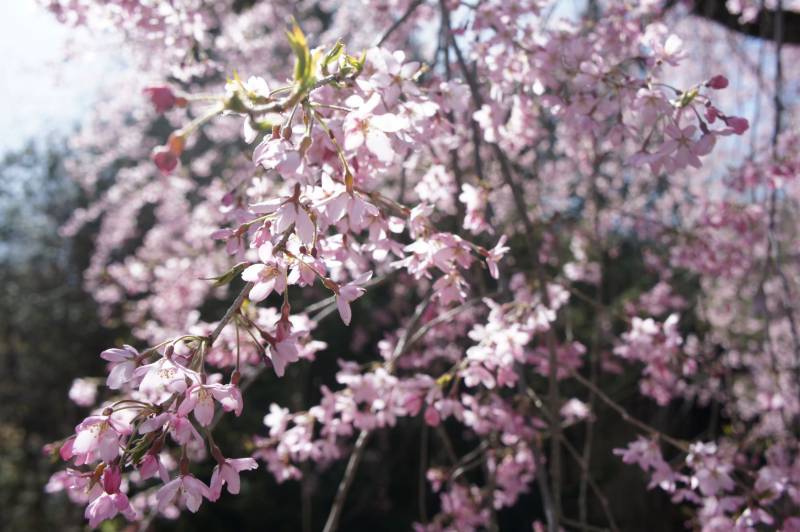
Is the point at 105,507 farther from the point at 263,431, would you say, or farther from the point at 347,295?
the point at 263,431

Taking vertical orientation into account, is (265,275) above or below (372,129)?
below

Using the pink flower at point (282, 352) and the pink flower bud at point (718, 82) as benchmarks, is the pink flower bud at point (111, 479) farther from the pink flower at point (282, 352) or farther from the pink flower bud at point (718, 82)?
the pink flower bud at point (718, 82)

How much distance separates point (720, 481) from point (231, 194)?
1.22m

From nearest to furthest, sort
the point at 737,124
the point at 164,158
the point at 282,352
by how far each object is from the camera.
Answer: the point at 164,158
the point at 282,352
the point at 737,124

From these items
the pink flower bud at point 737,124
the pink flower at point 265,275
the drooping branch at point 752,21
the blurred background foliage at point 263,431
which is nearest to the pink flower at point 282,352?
the pink flower at point 265,275

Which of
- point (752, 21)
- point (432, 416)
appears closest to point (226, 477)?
point (432, 416)

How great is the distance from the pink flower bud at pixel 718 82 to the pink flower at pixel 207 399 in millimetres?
932

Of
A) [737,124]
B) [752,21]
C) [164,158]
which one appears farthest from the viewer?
[752,21]

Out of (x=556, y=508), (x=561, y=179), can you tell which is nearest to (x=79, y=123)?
(x=561, y=179)

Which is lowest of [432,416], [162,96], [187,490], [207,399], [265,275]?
[432,416]

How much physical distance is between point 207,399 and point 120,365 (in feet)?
0.43

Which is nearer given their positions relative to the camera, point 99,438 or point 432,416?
point 99,438

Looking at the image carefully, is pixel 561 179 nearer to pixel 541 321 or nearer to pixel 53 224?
pixel 541 321

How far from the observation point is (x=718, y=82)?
1.08m
